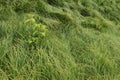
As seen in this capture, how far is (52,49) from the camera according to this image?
3.56 metres

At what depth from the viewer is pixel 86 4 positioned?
6844mm

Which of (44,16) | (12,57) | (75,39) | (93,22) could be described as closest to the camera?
(12,57)

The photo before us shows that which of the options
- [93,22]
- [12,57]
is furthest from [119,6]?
[12,57]

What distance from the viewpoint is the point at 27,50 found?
348 centimetres

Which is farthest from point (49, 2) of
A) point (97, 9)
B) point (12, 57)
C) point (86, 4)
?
point (12, 57)

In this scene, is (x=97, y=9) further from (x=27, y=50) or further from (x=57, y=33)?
(x=27, y=50)

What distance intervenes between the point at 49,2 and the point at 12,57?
2.91 m

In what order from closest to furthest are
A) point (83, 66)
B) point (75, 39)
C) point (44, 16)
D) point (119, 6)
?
point (83, 66) < point (75, 39) < point (44, 16) < point (119, 6)

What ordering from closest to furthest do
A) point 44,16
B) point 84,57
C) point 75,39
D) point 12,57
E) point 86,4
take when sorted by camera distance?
point 12,57 → point 84,57 → point 75,39 → point 44,16 → point 86,4

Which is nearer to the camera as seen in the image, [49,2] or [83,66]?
[83,66]

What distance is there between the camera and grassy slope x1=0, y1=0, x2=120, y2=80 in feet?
10.4

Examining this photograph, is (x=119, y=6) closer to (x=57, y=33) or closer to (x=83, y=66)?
(x=57, y=33)

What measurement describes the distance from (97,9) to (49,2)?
1.81 metres

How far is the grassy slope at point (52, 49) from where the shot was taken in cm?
316
